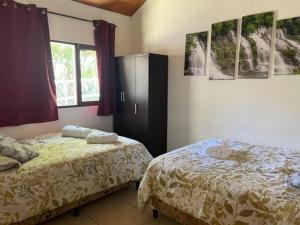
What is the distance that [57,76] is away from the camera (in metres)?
3.46

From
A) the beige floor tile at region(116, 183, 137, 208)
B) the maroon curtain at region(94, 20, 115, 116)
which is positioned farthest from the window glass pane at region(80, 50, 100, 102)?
the beige floor tile at region(116, 183, 137, 208)

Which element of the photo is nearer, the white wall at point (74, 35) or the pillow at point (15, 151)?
the pillow at point (15, 151)

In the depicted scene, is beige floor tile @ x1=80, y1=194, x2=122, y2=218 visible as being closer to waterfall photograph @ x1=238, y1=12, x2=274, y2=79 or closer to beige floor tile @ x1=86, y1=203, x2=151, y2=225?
beige floor tile @ x1=86, y1=203, x2=151, y2=225

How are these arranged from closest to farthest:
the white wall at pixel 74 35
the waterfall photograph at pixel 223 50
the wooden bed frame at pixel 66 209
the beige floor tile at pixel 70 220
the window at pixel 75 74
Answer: the wooden bed frame at pixel 66 209, the beige floor tile at pixel 70 220, the waterfall photograph at pixel 223 50, the white wall at pixel 74 35, the window at pixel 75 74

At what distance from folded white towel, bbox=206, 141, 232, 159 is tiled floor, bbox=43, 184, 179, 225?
0.77 meters

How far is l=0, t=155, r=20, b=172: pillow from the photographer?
1949 mm

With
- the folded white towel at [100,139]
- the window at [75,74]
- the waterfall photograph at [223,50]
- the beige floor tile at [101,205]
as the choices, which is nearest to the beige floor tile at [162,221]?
the beige floor tile at [101,205]

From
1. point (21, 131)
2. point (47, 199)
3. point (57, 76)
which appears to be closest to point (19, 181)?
point (47, 199)

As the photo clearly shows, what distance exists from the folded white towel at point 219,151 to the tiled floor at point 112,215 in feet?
2.52

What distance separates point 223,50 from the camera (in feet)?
10.2

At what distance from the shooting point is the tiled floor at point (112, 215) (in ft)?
7.47

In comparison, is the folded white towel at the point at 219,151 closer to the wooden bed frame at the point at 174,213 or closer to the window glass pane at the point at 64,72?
the wooden bed frame at the point at 174,213

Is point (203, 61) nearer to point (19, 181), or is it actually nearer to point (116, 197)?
point (116, 197)

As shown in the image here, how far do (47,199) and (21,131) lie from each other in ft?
4.75
